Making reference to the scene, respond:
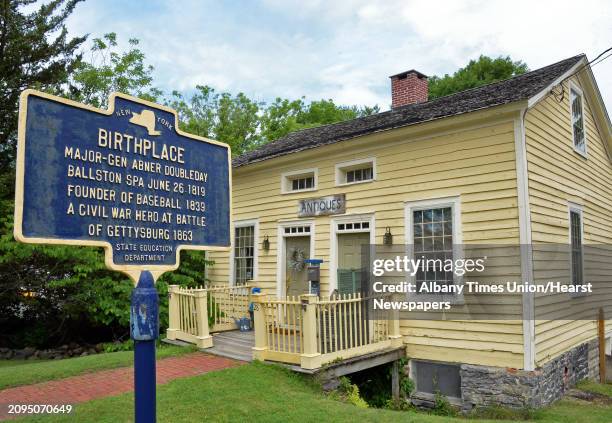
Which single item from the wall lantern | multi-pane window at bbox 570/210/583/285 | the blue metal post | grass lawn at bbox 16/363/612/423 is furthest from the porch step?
multi-pane window at bbox 570/210/583/285

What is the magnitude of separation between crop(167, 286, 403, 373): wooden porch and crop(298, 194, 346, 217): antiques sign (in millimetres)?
2076

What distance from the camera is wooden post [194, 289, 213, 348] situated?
944cm

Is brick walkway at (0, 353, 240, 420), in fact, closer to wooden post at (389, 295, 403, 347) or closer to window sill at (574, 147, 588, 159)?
wooden post at (389, 295, 403, 347)

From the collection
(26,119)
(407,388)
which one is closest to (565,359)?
(407,388)

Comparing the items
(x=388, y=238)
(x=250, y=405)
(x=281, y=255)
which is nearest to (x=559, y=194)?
(x=388, y=238)

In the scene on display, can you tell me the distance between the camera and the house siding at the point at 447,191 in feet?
27.4

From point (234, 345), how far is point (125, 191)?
272 inches

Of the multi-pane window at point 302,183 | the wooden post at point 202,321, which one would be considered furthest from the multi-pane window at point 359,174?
the wooden post at point 202,321

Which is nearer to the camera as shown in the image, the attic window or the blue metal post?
the blue metal post

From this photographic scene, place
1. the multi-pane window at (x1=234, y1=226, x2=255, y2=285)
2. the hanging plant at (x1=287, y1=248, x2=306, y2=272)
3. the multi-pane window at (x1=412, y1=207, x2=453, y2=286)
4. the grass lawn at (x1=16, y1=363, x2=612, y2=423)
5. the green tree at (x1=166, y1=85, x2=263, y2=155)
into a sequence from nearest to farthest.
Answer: the grass lawn at (x1=16, y1=363, x2=612, y2=423) < the multi-pane window at (x1=412, y1=207, x2=453, y2=286) < the hanging plant at (x1=287, y1=248, x2=306, y2=272) < the multi-pane window at (x1=234, y1=226, x2=255, y2=285) < the green tree at (x1=166, y1=85, x2=263, y2=155)

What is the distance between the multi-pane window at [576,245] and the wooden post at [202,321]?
7.77 metres

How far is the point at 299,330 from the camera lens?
7.77 meters

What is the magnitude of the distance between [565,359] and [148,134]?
9275 millimetres

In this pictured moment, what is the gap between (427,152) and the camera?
9492 mm
